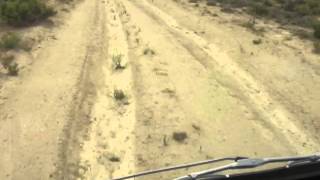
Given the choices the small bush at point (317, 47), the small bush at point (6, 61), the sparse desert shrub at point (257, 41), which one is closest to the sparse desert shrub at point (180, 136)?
the small bush at point (6, 61)

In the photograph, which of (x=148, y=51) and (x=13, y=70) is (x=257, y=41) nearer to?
(x=148, y=51)

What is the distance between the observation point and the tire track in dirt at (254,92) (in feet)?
28.6

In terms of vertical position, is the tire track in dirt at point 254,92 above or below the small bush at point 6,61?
below

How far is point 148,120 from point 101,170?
5.74 ft

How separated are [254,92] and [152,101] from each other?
81.9 inches

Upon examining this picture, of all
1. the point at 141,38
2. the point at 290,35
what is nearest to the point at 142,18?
the point at 141,38

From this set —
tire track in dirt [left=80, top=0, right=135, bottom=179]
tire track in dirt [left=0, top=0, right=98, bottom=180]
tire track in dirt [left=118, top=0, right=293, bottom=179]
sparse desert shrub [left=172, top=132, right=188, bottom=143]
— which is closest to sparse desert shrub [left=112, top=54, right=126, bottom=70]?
tire track in dirt [left=80, top=0, right=135, bottom=179]

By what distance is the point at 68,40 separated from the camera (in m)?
13.1

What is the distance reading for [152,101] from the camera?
32.2 feet

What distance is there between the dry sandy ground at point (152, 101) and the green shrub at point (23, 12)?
797mm

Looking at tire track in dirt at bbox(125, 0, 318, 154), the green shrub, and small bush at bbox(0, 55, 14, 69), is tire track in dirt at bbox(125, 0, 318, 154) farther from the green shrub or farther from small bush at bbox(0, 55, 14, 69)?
small bush at bbox(0, 55, 14, 69)

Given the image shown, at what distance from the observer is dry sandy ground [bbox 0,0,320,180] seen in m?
8.00

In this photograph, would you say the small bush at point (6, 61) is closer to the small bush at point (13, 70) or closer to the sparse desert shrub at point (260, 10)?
the small bush at point (13, 70)

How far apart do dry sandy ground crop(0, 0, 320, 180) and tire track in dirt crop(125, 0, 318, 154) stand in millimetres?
22
